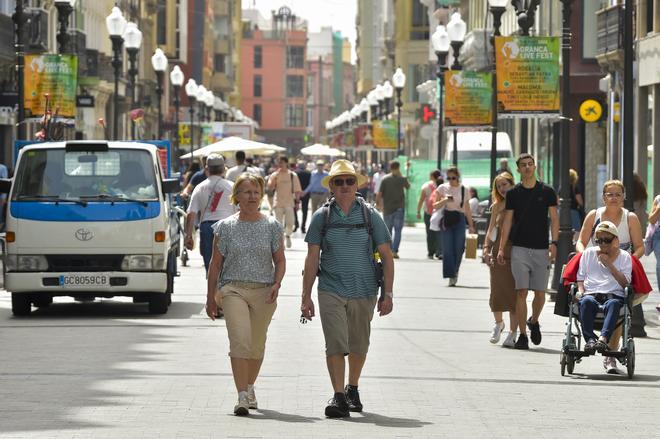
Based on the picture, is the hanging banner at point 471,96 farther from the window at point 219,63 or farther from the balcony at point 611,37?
the window at point 219,63

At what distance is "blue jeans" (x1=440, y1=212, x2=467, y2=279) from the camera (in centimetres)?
2516

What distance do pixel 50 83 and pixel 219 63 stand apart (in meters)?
125

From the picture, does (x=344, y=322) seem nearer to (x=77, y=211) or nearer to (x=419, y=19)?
(x=77, y=211)

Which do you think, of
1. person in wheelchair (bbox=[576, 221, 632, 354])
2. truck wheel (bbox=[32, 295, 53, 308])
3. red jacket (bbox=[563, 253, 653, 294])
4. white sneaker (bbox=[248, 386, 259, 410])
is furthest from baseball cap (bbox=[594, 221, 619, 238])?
truck wheel (bbox=[32, 295, 53, 308])

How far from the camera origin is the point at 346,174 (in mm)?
11656

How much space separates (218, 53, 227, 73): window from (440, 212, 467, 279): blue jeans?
128285 millimetres

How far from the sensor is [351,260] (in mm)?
11711

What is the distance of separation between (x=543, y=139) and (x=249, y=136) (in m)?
31.7

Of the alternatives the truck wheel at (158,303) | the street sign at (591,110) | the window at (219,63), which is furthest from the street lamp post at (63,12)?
the window at (219,63)

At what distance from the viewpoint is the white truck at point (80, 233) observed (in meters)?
19.0

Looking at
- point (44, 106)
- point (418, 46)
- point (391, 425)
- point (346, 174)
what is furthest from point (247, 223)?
point (418, 46)

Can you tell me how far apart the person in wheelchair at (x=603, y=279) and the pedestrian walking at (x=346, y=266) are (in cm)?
292

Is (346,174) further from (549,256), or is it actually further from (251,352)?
(549,256)

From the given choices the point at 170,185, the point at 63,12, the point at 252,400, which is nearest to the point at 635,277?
the point at 252,400
